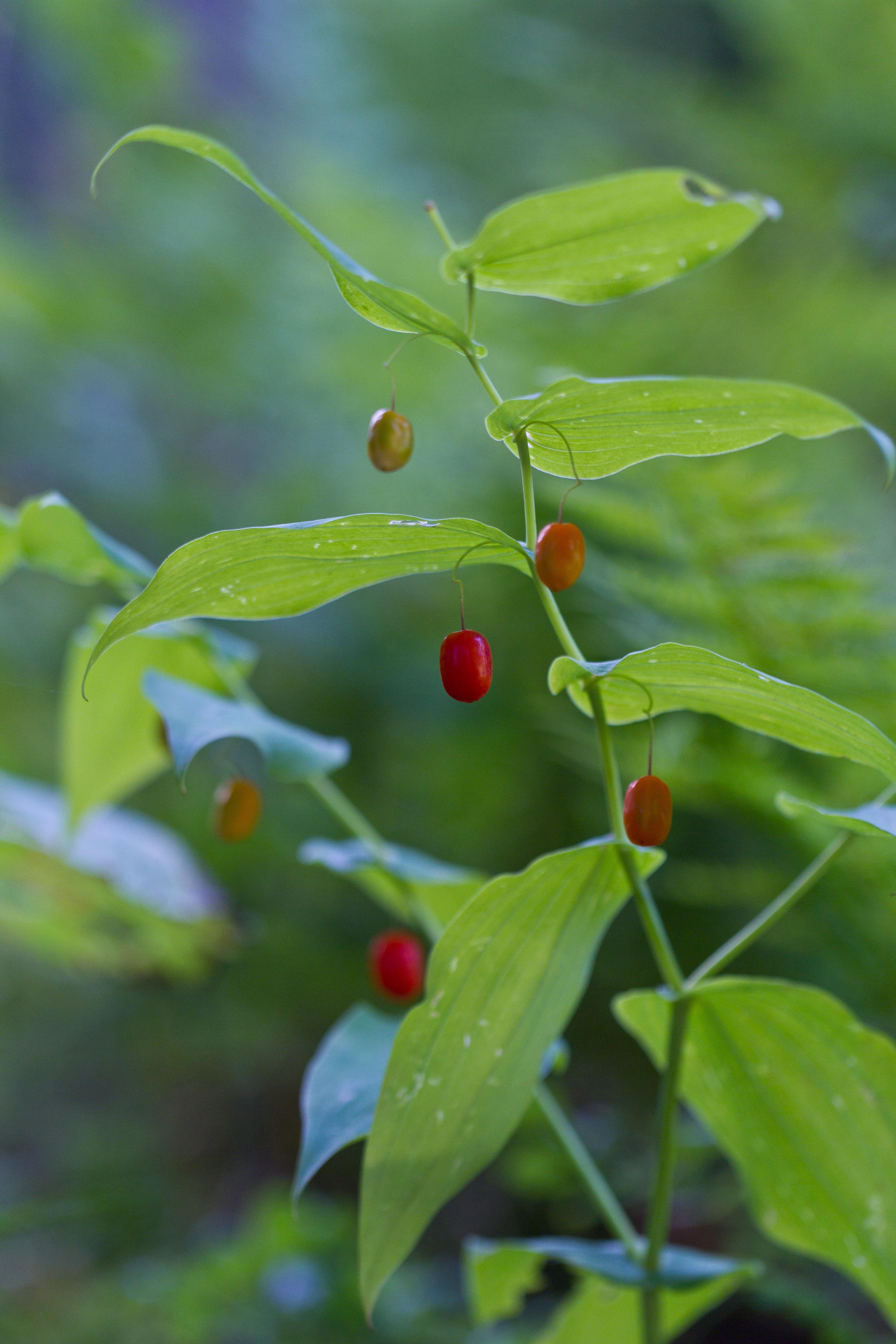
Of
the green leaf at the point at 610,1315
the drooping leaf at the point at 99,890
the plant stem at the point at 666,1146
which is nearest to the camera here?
the plant stem at the point at 666,1146

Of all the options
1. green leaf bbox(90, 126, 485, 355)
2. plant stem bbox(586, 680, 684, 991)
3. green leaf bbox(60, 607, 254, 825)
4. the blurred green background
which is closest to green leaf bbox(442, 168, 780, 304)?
green leaf bbox(90, 126, 485, 355)

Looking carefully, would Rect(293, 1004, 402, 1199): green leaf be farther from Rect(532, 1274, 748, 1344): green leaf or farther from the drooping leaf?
the drooping leaf

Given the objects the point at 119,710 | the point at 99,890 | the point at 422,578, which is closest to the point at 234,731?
the point at 119,710

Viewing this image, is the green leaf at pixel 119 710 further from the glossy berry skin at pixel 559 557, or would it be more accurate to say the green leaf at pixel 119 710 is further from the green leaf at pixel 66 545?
the glossy berry skin at pixel 559 557

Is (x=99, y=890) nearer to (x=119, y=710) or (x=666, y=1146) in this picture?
(x=119, y=710)

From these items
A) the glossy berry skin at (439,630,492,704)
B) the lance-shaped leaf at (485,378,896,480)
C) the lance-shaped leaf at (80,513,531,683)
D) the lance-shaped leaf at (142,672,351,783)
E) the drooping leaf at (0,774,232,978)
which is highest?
the lance-shaped leaf at (485,378,896,480)

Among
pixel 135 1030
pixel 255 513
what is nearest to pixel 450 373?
pixel 255 513

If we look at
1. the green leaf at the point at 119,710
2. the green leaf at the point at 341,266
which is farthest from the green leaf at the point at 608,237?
the green leaf at the point at 119,710
